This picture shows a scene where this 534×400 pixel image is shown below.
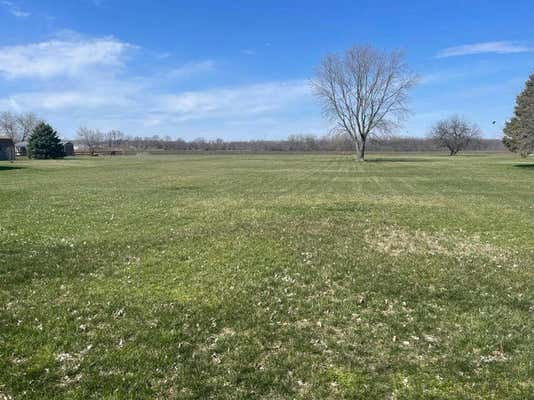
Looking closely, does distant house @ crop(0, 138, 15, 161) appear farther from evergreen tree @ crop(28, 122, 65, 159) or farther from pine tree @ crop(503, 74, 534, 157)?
pine tree @ crop(503, 74, 534, 157)

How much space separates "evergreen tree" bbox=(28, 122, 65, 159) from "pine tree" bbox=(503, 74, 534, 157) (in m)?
85.1

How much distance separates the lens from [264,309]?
6.95 meters

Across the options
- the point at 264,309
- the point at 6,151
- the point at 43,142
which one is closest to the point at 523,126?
the point at 264,309

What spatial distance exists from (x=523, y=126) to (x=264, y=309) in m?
51.8

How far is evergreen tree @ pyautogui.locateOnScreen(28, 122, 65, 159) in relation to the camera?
→ 84.1 metres

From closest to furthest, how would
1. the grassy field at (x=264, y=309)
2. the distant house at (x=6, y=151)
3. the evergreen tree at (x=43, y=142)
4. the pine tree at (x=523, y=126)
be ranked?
the grassy field at (x=264, y=309) < the pine tree at (x=523, y=126) < the distant house at (x=6, y=151) < the evergreen tree at (x=43, y=142)

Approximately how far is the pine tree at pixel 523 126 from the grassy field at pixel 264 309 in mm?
38557

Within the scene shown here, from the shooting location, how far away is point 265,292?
303 inches

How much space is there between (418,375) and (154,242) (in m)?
8.27

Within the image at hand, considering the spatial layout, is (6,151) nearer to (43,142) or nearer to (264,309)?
(43,142)

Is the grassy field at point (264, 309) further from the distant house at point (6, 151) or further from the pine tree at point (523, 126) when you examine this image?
the distant house at point (6, 151)

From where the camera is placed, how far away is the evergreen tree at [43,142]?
8406 centimetres

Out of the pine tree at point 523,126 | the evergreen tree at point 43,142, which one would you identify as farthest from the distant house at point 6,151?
the pine tree at point 523,126

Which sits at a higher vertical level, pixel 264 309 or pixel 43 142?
pixel 43 142
